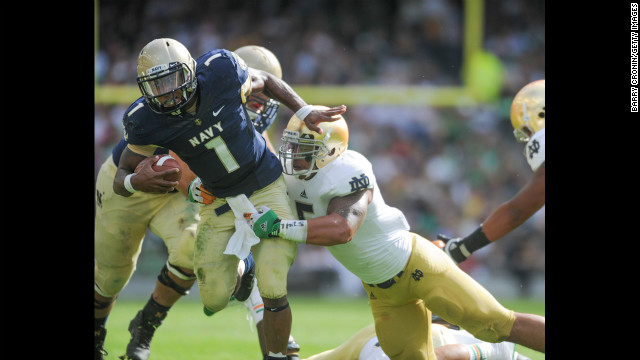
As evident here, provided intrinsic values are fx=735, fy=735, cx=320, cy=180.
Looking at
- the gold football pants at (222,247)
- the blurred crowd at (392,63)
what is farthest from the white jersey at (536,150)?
the blurred crowd at (392,63)

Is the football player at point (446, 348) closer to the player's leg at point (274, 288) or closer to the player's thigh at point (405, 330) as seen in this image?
the player's thigh at point (405, 330)

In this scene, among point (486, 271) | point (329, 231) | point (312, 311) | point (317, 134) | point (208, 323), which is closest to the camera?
point (329, 231)

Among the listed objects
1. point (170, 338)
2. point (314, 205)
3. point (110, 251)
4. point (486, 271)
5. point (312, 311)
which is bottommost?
point (486, 271)

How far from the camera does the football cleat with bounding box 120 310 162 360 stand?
14.8ft

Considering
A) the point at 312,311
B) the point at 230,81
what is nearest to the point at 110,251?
the point at 230,81

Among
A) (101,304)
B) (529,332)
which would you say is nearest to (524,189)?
(529,332)

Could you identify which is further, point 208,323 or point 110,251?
point 208,323

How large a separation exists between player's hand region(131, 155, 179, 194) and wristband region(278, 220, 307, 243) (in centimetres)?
65

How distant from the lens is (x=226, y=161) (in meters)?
3.74

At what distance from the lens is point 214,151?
372cm

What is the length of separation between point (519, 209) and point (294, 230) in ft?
4.74

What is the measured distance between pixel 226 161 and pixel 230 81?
16.1 inches

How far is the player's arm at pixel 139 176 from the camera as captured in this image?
372 centimetres

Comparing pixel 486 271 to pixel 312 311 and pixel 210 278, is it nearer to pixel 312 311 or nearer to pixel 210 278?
pixel 312 311
